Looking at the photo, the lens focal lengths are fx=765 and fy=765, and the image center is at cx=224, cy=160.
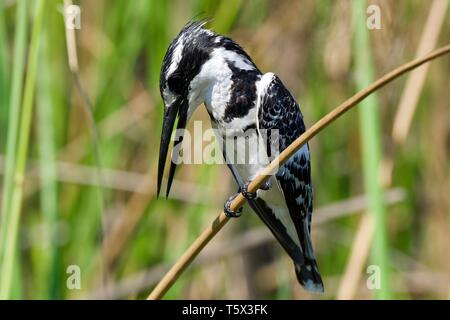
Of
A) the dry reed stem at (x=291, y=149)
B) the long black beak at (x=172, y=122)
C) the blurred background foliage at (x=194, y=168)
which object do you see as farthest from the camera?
the blurred background foliage at (x=194, y=168)

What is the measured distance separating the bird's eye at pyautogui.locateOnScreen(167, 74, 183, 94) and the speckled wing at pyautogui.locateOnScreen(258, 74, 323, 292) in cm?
25

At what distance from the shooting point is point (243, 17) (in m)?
2.31

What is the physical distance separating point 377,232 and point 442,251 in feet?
5.32

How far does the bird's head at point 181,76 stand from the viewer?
4.25 ft

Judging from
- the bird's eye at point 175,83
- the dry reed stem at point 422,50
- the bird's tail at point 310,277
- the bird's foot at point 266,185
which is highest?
the dry reed stem at point 422,50

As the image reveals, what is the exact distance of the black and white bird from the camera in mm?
1350

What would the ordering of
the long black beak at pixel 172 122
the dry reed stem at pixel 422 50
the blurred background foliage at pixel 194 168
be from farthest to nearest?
the blurred background foliage at pixel 194 168 → the dry reed stem at pixel 422 50 → the long black beak at pixel 172 122

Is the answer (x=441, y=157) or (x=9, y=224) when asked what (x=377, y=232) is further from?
(x=441, y=157)

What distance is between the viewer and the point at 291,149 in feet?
3.33

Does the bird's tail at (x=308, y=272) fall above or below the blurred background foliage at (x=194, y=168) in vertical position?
below

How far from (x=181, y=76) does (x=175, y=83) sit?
20mm

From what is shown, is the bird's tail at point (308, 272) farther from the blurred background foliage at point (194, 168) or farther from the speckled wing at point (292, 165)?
the blurred background foliage at point (194, 168)

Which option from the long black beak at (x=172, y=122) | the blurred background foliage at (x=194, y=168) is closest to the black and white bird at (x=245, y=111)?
the long black beak at (x=172, y=122)

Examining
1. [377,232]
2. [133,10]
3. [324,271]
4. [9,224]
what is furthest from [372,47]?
[324,271]
